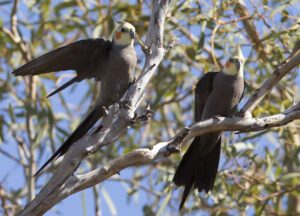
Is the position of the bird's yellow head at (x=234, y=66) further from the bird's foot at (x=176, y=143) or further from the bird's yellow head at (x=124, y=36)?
the bird's foot at (x=176, y=143)

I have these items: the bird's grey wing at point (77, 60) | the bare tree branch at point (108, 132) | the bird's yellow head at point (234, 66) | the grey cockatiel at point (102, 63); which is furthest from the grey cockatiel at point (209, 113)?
the bare tree branch at point (108, 132)

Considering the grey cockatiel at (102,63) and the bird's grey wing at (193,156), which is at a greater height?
the grey cockatiel at (102,63)

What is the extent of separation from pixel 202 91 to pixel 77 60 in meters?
0.55

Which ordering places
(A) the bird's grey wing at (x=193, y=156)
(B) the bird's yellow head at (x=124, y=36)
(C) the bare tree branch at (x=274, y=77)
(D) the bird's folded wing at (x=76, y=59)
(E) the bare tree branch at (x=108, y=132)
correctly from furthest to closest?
(B) the bird's yellow head at (x=124, y=36) < (A) the bird's grey wing at (x=193, y=156) < (D) the bird's folded wing at (x=76, y=59) < (C) the bare tree branch at (x=274, y=77) < (E) the bare tree branch at (x=108, y=132)

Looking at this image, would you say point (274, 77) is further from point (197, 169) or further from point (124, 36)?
point (124, 36)

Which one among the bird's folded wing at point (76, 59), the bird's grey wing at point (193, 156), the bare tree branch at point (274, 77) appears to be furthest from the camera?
the bird's grey wing at point (193, 156)

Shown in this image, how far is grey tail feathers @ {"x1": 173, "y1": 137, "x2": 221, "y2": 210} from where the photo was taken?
2.97 meters

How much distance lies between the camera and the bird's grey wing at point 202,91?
10.3ft

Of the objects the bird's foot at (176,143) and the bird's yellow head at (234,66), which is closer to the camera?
the bird's foot at (176,143)

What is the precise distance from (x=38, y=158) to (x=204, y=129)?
1.78 metres

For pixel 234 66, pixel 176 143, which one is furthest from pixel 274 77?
pixel 234 66

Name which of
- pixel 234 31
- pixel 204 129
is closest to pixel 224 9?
pixel 234 31

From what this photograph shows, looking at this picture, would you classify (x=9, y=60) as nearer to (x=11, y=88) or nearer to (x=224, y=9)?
(x=11, y=88)

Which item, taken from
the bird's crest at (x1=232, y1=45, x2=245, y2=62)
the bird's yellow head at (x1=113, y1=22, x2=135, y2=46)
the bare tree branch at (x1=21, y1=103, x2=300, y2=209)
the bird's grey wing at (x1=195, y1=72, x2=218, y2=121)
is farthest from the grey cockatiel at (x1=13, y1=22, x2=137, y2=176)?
the bare tree branch at (x1=21, y1=103, x2=300, y2=209)
